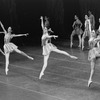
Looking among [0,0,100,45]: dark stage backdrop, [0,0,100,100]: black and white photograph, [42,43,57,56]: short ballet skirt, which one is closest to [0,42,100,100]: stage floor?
[0,0,100,100]: black and white photograph

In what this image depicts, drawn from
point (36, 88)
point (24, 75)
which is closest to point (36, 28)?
point (24, 75)

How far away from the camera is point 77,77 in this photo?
8.69 metres

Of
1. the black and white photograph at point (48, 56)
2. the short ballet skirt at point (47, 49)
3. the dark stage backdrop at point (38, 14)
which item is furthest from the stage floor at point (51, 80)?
the dark stage backdrop at point (38, 14)

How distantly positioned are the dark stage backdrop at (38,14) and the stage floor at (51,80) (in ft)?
18.4

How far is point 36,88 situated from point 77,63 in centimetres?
303

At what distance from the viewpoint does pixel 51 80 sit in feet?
28.1

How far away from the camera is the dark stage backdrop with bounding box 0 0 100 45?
17344mm

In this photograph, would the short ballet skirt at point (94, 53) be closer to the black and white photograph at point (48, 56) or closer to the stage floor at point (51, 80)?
the black and white photograph at point (48, 56)

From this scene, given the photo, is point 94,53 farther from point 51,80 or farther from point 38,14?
point 38,14

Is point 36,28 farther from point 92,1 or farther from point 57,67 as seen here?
point 57,67

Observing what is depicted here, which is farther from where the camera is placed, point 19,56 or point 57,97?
point 19,56

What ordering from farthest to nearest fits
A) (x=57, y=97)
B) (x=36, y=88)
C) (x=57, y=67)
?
(x=57, y=67) < (x=36, y=88) < (x=57, y=97)

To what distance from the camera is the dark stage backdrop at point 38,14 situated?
17.3 metres

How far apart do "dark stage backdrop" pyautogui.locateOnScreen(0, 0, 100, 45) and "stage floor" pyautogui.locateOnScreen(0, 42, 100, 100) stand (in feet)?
18.4
